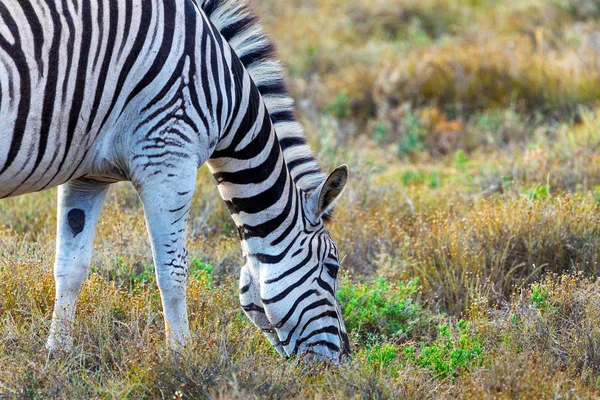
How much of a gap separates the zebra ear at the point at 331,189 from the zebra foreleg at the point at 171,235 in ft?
2.42

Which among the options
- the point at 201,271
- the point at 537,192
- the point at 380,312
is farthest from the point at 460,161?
the point at 201,271

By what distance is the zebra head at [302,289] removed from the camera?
169 inches

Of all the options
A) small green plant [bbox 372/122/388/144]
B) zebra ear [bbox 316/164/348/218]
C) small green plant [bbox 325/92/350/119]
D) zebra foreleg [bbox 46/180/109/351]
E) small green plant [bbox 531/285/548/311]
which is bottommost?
small green plant [bbox 372/122/388/144]

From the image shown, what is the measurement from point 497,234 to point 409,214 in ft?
3.78

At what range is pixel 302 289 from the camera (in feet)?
14.2

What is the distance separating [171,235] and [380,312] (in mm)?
1738

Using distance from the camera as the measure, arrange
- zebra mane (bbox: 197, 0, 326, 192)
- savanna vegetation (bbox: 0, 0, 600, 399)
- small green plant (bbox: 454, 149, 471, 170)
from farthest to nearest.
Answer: small green plant (bbox: 454, 149, 471, 170)
zebra mane (bbox: 197, 0, 326, 192)
savanna vegetation (bbox: 0, 0, 600, 399)

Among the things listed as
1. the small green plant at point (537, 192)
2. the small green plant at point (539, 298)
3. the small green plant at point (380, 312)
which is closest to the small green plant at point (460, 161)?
the small green plant at point (537, 192)

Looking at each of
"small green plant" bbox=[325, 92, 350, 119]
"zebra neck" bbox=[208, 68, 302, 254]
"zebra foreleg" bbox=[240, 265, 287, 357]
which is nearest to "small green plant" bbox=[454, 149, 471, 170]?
"small green plant" bbox=[325, 92, 350, 119]

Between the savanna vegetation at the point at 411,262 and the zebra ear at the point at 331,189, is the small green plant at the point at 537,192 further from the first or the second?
the zebra ear at the point at 331,189

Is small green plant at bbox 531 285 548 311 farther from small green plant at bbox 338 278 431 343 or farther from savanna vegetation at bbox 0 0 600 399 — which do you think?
small green plant at bbox 338 278 431 343

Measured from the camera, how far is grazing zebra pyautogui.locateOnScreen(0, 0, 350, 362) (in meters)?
3.58

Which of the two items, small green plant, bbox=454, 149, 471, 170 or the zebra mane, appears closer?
the zebra mane

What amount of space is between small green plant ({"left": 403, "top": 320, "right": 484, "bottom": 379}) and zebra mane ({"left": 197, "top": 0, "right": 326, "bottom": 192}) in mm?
1150
